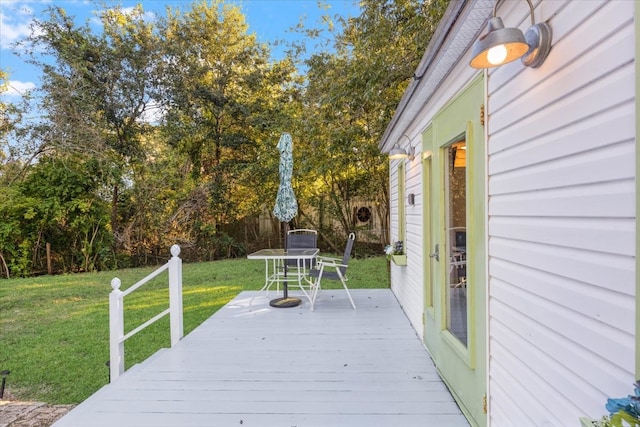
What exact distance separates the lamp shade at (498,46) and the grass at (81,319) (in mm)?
3773

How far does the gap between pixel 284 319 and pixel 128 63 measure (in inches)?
374

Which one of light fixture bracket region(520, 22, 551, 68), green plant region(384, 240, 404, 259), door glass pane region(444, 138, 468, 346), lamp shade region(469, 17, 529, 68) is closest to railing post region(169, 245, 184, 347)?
door glass pane region(444, 138, 468, 346)

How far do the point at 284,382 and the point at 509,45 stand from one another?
2.47 m

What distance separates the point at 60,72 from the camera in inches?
370

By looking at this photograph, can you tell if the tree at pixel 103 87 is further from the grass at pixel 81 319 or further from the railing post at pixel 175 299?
the railing post at pixel 175 299

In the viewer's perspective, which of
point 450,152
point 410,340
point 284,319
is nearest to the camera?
point 450,152

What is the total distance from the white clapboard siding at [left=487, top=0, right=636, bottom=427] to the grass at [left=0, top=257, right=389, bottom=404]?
3419mm

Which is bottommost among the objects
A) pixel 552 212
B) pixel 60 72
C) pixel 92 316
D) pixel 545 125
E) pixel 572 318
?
pixel 92 316

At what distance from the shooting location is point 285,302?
4961 millimetres

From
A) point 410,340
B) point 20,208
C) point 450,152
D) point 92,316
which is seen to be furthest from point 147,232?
point 450,152

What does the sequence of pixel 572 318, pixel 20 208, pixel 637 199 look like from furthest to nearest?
pixel 20 208
pixel 572 318
pixel 637 199

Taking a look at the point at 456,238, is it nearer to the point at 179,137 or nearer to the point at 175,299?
the point at 175,299

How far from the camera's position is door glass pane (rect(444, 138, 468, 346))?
2453 mm

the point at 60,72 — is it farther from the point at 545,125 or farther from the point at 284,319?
the point at 545,125
